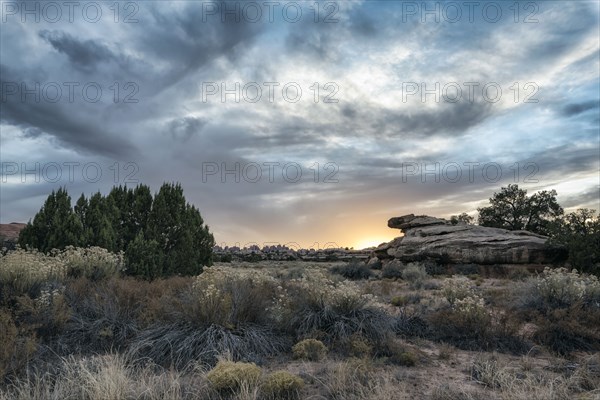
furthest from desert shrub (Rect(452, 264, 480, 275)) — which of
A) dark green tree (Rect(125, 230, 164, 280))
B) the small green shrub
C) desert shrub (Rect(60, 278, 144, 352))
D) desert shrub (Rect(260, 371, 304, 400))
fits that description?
desert shrub (Rect(260, 371, 304, 400))

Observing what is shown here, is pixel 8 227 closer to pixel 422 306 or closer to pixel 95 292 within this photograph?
pixel 95 292

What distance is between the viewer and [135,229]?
67.1 feet

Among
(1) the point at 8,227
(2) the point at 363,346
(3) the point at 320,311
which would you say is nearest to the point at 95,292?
(3) the point at 320,311

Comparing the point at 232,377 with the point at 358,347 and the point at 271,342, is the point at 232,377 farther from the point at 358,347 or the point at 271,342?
the point at 358,347

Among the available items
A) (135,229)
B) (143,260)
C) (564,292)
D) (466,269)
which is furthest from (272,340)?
(466,269)

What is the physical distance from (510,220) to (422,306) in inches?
1245

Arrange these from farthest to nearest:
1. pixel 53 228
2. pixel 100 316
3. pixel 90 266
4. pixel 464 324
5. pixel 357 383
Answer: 1. pixel 53 228
2. pixel 90 266
3. pixel 464 324
4. pixel 100 316
5. pixel 357 383

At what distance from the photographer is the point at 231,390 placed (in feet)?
18.2

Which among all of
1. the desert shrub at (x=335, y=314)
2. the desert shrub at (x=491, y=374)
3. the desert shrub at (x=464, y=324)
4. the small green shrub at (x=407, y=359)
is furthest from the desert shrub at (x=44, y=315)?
the desert shrub at (x=464, y=324)

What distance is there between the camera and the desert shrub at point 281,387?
→ 545 cm

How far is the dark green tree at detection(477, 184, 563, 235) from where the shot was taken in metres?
38.1

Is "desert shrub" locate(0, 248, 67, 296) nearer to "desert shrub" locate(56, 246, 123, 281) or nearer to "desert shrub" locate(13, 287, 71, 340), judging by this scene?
"desert shrub" locate(13, 287, 71, 340)

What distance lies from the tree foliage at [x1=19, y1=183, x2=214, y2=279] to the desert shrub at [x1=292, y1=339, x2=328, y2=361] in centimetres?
1056

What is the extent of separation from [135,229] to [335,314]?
47.2 feet
